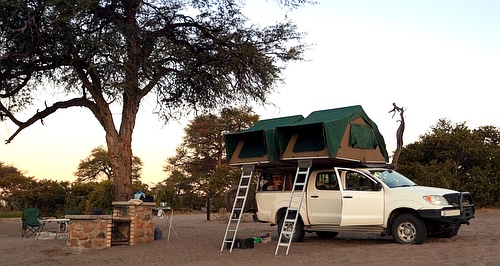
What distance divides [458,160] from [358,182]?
56.6ft

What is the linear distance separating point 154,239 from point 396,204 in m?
7.31

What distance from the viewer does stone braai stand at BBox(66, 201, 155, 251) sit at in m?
12.8

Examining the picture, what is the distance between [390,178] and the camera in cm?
1188

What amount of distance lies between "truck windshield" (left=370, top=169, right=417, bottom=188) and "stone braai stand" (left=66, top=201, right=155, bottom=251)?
633 cm

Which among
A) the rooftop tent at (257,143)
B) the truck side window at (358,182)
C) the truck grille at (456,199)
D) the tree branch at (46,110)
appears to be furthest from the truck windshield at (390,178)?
the tree branch at (46,110)

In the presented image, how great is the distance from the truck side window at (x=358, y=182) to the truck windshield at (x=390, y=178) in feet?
0.82

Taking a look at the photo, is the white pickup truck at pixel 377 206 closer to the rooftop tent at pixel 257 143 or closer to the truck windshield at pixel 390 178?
the truck windshield at pixel 390 178

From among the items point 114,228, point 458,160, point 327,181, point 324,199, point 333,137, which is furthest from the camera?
point 458,160

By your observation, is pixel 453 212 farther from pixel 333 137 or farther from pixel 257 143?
pixel 257 143

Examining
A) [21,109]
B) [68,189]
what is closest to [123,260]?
[21,109]

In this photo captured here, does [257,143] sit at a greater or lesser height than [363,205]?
greater

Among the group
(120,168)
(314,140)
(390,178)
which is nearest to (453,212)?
(390,178)

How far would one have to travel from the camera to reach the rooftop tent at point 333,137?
11.3m

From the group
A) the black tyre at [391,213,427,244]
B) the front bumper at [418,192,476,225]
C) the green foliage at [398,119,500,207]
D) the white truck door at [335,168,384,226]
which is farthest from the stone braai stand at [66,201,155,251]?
the green foliage at [398,119,500,207]
